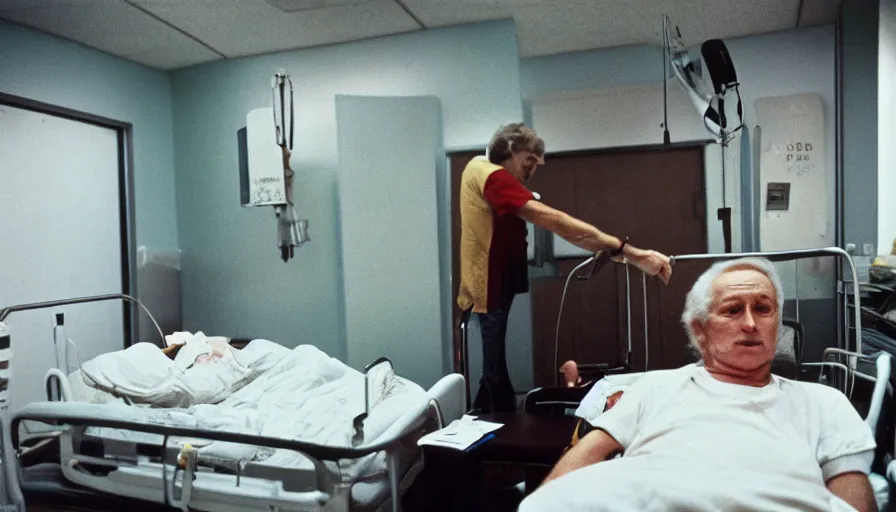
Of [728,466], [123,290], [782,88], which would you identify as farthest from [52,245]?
[782,88]

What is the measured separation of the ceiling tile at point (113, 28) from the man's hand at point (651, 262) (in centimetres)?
177

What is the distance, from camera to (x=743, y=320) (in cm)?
146

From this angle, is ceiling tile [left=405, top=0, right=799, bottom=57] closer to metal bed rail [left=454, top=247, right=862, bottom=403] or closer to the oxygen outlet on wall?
metal bed rail [left=454, top=247, right=862, bottom=403]

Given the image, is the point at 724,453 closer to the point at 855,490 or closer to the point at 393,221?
the point at 855,490

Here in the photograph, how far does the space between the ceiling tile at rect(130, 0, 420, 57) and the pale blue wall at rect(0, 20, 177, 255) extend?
28cm

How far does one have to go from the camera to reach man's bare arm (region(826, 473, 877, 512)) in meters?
1.26

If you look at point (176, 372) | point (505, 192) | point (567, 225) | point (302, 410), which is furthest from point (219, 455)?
point (567, 225)

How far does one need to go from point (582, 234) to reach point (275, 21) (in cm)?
139

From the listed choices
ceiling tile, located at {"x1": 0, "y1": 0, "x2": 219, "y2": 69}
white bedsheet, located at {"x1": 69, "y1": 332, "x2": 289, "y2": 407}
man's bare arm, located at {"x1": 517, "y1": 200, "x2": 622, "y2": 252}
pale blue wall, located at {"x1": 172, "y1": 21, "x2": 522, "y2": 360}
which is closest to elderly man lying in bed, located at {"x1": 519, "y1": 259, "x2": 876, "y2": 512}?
man's bare arm, located at {"x1": 517, "y1": 200, "x2": 622, "y2": 252}

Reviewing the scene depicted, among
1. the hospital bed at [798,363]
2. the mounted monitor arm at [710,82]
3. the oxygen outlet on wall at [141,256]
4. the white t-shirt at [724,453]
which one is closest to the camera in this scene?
the white t-shirt at [724,453]

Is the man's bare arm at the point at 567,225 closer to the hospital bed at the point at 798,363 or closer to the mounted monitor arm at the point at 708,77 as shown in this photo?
the hospital bed at the point at 798,363

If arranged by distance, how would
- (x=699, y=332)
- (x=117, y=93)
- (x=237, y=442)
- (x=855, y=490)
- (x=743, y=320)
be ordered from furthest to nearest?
(x=117, y=93)
(x=237, y=442)
(x=699, y=332)
(x=743, y=320)
(x=855, y=490)

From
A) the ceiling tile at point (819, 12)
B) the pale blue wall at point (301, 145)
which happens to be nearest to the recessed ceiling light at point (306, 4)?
the pale blue wall at point (301, 145)

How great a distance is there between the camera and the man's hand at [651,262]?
2076 millimetres
